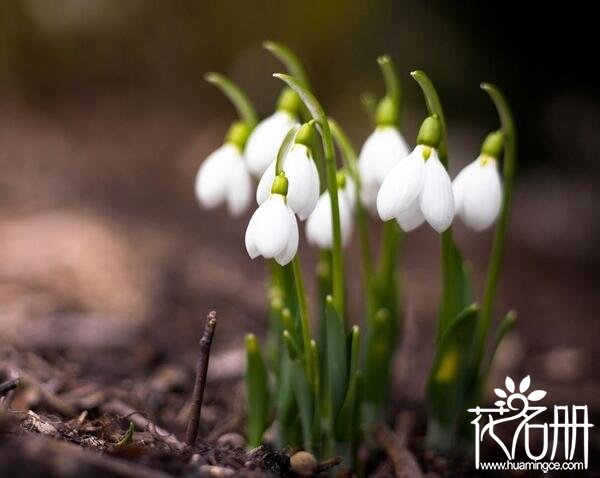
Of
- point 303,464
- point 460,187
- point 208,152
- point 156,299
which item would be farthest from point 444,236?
point 208,152

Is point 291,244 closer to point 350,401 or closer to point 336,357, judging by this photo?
point 336,357

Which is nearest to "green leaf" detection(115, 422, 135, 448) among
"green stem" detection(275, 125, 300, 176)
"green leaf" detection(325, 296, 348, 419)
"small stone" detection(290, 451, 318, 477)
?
"small stone" detection(290, 451, 318, 477)

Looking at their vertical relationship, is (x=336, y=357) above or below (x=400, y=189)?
below

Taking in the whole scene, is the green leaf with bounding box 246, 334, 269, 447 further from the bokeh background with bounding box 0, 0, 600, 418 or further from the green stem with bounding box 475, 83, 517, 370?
the bokeh background with bounding box 0, 0, 600, 418

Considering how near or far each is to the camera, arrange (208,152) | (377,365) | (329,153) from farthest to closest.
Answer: (208,152)
(377,365)
(329,153)

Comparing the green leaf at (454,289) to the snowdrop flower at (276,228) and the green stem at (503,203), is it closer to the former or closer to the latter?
the green stem at (503,203)

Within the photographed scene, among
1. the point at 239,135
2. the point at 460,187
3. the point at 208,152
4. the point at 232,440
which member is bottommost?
the point at 232,440
